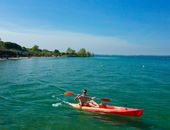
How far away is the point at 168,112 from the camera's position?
890 inches

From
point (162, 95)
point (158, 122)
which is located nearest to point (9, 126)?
point (158, 122)

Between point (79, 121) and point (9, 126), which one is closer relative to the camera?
point (9, 126)

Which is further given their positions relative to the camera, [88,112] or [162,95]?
[162,95]

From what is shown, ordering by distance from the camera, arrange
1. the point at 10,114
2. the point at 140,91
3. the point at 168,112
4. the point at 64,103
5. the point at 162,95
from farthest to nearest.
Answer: the point at 140,91 → the point at 162,95 → the point at 64,103 → the point at 168,112 → the point at 10,114

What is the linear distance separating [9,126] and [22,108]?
550 centimetres

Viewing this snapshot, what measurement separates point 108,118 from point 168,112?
21.1 feet

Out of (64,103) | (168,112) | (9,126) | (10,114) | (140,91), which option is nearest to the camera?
(9,126)

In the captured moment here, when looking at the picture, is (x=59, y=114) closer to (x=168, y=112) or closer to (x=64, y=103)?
(x=64, y=103)

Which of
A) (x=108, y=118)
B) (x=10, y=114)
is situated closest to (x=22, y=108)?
(x=10, y=114)

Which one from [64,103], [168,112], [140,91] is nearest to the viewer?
[168,112]

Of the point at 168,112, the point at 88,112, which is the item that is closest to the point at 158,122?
the point at 168,112

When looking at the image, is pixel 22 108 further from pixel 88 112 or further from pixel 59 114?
pixel 88 112

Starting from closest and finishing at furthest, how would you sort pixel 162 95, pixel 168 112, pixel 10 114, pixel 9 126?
pixel 9 126
pixel 10 114
pixel 168 112
pixel 162 95

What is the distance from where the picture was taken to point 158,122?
64.1ft
